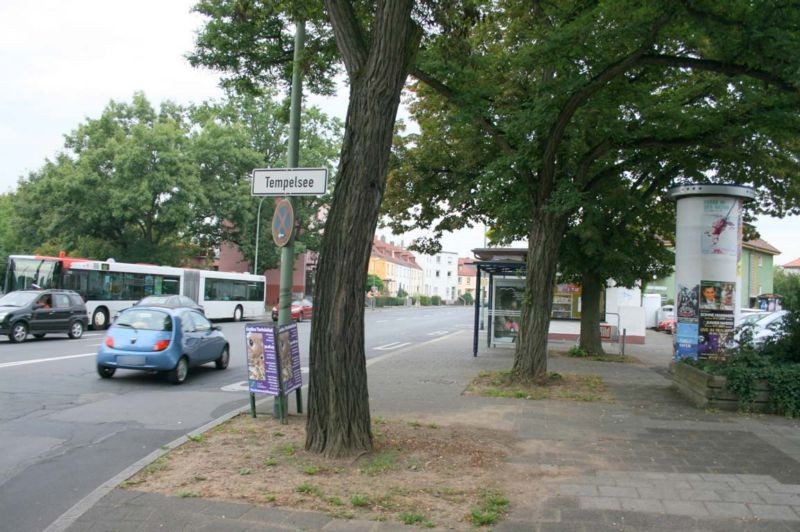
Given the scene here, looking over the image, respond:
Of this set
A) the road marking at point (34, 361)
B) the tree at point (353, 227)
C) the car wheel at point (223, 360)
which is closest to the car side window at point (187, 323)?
the car wheel at point (223, 360)

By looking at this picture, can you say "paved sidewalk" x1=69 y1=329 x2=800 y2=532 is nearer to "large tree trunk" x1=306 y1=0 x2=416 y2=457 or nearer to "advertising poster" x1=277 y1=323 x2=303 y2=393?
"advertising poster" x1=277 y1=323 x2=303 y2=393

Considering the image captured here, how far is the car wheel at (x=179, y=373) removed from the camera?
11.8 m

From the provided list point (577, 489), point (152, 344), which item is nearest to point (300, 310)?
point (152, 344)

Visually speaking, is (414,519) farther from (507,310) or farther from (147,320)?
(507,310)

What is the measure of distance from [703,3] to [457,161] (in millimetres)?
7719

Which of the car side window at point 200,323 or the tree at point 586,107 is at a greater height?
the tree at point 586,107

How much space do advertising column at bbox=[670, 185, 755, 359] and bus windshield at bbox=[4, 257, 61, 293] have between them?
2257 cm

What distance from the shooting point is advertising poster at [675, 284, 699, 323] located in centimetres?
1120

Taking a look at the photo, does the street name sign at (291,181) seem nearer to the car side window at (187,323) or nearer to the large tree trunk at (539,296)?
the large tree trunk at (539,296)

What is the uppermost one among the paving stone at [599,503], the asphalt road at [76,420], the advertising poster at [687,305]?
the advertising poster at [687,305]

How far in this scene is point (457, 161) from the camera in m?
15.4

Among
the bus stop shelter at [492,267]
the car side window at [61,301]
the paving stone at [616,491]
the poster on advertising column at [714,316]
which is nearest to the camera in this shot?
the paving stone at [616,491]

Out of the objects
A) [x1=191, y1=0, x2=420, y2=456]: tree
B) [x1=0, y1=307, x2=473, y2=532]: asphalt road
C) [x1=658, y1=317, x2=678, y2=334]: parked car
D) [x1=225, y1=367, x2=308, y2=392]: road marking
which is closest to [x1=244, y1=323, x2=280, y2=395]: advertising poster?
[x1=0, y1=307, x2=473, y2=532]: asphalt road

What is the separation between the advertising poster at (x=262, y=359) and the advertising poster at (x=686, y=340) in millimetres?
7372
